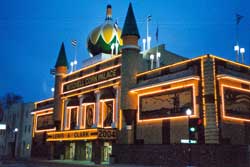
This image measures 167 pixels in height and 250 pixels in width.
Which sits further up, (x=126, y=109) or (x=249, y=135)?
(x=126, y=109)

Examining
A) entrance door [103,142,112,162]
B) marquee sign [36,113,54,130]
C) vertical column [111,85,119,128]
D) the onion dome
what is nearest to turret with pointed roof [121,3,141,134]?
vertical column [111,85,119,128]

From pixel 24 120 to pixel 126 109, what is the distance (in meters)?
37.9

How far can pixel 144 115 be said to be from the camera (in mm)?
38125

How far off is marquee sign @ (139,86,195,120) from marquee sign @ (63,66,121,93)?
18.7ft

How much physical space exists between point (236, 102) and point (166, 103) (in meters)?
7.27

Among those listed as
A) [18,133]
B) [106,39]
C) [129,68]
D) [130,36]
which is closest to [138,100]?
[129,68]

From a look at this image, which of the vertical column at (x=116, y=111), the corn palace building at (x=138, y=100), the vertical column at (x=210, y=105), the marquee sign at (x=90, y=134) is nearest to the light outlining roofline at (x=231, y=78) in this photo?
the corn palace building at (x=138, y=100)

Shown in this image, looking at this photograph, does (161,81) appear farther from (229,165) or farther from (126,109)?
(229,165)

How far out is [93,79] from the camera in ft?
153

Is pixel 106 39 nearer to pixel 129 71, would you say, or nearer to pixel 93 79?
pixel 93 79

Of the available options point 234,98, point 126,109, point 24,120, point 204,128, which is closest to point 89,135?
point 126,109

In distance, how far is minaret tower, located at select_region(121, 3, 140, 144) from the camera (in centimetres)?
3931

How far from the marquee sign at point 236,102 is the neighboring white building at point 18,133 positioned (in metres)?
42.1

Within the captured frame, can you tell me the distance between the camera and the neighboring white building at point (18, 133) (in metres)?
65.9
